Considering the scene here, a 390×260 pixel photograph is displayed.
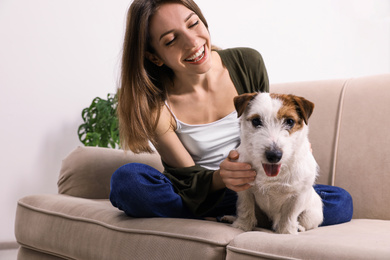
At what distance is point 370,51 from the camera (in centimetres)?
495

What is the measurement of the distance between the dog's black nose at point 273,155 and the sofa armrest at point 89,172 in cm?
130

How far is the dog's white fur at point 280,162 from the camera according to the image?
137cm

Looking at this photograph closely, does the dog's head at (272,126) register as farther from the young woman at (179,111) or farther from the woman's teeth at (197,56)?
the woman's teeth at (197,56)

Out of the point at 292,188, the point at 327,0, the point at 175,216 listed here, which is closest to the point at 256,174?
the point at 292,188

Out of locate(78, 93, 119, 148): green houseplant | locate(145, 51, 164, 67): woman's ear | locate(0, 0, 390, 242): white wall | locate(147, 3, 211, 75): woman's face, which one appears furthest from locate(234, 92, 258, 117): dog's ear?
locate(78, 93, 119, 148): green houseplant

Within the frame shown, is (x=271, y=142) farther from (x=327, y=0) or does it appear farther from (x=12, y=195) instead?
(x=327, y=0)

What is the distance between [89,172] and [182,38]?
1051mm

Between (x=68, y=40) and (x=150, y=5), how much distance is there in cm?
197

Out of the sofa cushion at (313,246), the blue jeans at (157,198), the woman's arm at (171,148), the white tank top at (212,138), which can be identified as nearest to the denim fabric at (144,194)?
the blue jeans at (157,198)

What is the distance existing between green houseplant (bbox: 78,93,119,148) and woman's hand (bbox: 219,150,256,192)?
2.06m

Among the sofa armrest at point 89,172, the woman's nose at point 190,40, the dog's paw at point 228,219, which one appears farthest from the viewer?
the sofa armrest at point 89,172

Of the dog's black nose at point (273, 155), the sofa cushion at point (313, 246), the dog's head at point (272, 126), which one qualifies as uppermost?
the dog's head at point (272, 126)

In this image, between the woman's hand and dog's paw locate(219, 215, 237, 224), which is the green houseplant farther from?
the woman's hand

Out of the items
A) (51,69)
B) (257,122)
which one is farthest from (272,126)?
(51,69)
